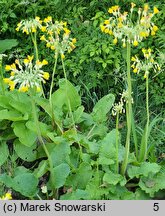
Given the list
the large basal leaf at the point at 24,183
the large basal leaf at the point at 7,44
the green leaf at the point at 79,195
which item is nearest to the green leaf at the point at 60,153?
the large basal leaf at the point at 24,183

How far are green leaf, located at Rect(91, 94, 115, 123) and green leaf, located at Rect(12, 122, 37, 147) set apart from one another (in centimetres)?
55

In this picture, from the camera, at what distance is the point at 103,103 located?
4.34 metres

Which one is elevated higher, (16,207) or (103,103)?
(103,103)

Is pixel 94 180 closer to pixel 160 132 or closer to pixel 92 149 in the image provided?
pixel 92 149

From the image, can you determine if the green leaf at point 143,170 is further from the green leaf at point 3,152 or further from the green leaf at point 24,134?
the green leaf at point 3,152

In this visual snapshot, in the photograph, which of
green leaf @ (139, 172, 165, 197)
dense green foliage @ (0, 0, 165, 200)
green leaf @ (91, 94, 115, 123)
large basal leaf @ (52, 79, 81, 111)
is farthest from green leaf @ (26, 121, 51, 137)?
green leaf @ (139, 172, 165, 197)

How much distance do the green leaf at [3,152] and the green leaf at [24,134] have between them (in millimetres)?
174

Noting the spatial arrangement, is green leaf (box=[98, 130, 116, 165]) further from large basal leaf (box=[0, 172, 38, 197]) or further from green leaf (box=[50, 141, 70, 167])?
large basal leaf (box=[0, 172, 38, 197])

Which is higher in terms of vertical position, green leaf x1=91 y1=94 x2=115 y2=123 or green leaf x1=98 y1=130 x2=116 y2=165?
green leaf x1=91 y1=94 x2=115 y2=123

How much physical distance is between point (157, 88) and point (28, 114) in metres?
1.35

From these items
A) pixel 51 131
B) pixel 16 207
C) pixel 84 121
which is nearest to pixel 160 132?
pixel 84 121

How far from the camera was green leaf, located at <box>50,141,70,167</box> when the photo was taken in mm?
3842

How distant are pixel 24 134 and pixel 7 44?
144 cm

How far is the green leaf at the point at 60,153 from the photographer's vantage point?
12.6 ft
